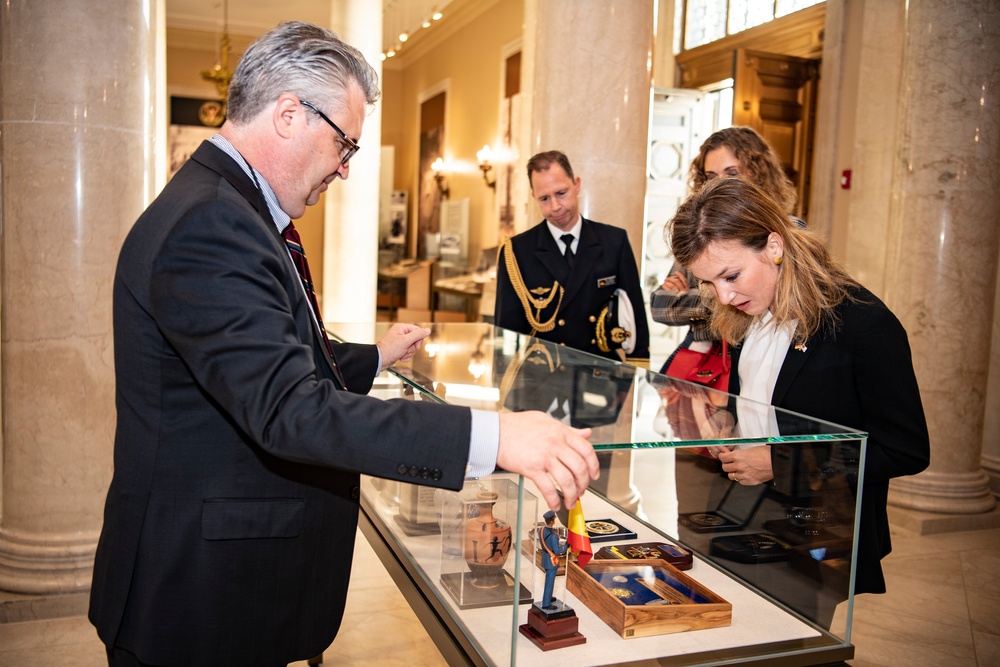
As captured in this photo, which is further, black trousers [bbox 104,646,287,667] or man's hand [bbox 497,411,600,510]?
black trousers [bbox 104,646,287,667]

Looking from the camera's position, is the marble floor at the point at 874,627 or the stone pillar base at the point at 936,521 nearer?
the marble floor at the point at 874,627

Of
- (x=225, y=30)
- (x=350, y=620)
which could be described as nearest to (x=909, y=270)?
(x=350, y=620)

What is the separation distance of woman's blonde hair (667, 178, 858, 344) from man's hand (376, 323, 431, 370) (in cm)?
77

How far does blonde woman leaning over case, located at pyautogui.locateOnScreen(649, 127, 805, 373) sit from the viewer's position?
326 cm

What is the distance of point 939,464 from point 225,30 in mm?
17039

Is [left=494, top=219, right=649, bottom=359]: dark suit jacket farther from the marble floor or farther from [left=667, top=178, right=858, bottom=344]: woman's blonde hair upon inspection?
[left=667, top=178, right=858, bottom=344]: woman's blonde hair

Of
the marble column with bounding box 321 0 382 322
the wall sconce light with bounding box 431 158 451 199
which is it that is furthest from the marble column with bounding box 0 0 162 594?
the wall sconce light with bounding box 431 158 451 199

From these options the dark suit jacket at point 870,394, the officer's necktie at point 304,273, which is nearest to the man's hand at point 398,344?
the officer's necktie at point 304,273

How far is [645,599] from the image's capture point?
5.82 feet

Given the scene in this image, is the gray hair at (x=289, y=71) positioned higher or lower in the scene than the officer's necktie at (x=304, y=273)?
higher

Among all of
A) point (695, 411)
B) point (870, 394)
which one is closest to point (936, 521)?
point (870, 394)

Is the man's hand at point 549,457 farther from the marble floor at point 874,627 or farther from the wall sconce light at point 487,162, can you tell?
the wall sconce light at point 487,162

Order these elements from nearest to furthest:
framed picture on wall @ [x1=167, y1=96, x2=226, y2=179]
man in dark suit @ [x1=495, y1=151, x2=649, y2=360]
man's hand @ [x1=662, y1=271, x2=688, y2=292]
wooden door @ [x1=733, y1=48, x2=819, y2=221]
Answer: man's hand @ [x1=662, y1=271, x2=688, y2=292]
man in dark suit @ [x1=495, y1=151, x2=649, y2=360]
wooden door @ [x1=733, y1=48, x2=819, y2=221]
framed picture on wall @ [x1=167, y1=96, x2=226, y2=179]

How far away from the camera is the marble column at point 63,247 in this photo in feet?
12.3
